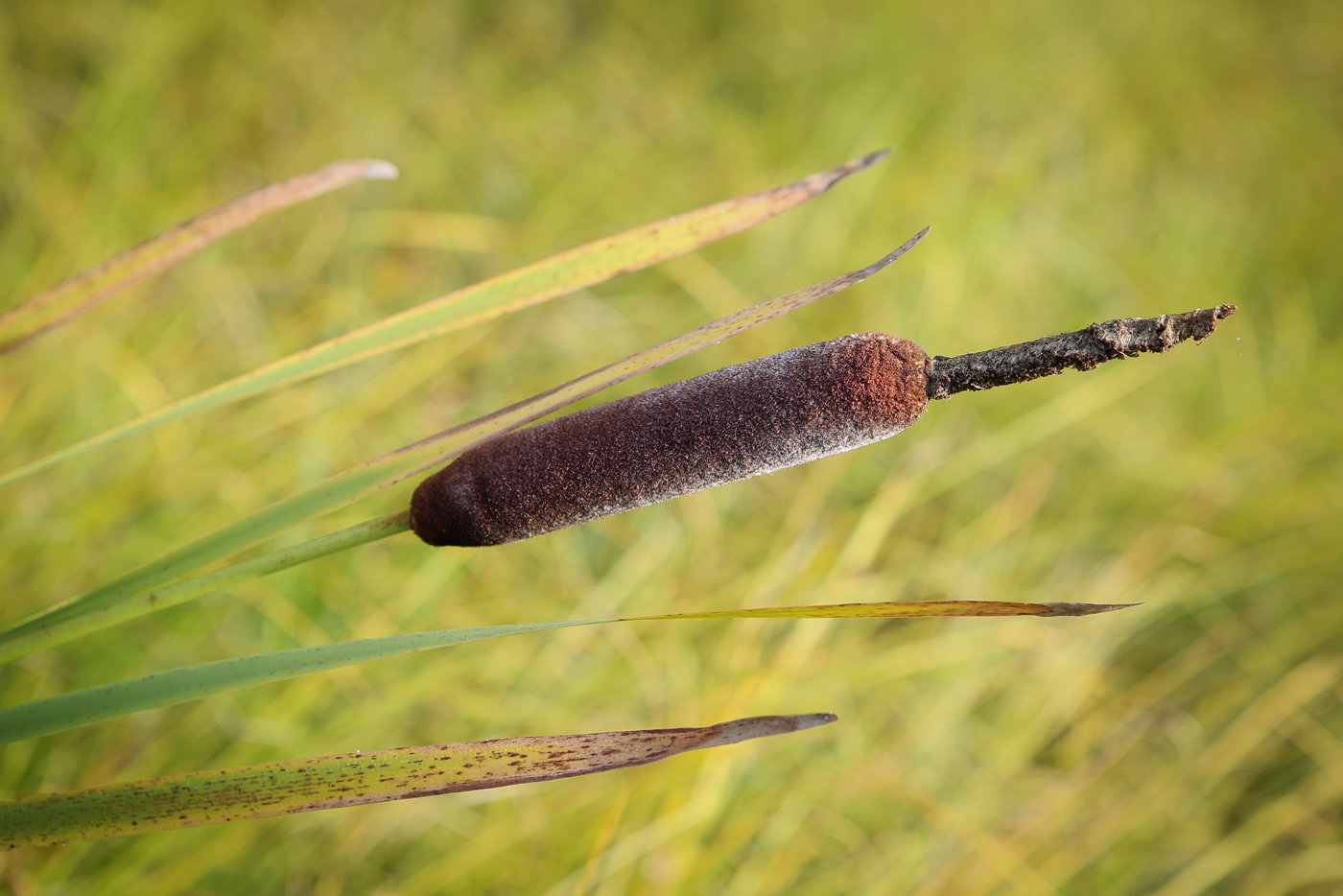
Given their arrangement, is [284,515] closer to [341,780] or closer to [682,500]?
[341,780]

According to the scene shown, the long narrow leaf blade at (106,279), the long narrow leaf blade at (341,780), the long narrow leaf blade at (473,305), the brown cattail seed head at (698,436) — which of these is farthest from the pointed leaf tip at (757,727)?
the long narrow leaf blade at (106,279)

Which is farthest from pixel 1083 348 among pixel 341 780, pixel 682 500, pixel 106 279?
pixel 682 500

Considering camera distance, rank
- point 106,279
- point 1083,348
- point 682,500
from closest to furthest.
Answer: point 1083,348
point 106,279
point 682,500

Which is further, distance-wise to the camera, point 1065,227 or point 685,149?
point 1065,227

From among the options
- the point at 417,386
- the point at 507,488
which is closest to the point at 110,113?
the point at 417,386

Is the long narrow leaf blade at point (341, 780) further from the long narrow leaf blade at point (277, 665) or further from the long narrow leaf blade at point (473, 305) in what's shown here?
the long narrow leaf blade at point (473, 305)

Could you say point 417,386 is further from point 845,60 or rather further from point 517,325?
point 845,60

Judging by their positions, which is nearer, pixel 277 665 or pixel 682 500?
pixel 277 665
